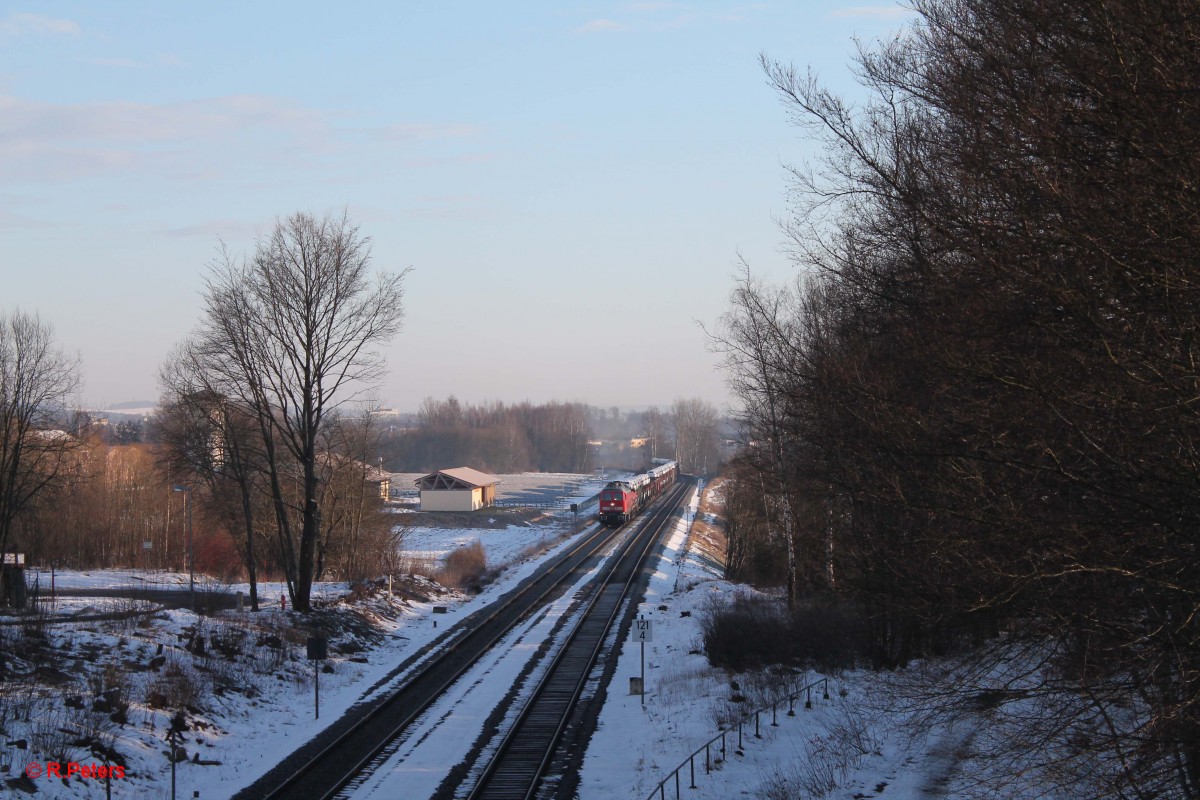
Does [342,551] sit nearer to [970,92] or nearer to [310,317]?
[310,317]

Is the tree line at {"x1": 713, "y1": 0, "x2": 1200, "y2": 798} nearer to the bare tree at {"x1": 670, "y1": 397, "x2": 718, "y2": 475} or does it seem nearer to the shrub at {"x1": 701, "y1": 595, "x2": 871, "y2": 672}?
the shrub at {"x1": 701, "y1": 595, "x2": 871, "y2": 672}

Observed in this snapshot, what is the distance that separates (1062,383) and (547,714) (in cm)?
1329

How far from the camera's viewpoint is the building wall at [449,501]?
8081 centimetres

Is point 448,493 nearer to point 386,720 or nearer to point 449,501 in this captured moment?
point 449,501

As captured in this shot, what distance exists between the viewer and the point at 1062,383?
6.46m

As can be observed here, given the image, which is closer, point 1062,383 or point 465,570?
point 1062,383

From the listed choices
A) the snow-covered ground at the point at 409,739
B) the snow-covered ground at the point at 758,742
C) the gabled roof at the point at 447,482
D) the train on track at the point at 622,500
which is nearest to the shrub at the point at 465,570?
the snow-covered ground at the point at 409,739

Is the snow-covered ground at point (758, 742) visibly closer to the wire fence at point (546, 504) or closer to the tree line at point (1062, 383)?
the tree line at point (1062, 383)

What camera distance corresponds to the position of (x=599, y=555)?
4747 cm

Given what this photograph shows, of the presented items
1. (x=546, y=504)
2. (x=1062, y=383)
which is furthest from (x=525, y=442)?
(x=1062, y=383)

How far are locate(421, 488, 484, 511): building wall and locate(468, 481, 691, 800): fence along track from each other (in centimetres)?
4740

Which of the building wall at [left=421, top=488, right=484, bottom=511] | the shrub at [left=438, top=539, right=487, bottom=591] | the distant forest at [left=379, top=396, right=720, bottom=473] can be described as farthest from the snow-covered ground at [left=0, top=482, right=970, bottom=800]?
the distant forest at [left=379, top=396, right=720, bottom=473]

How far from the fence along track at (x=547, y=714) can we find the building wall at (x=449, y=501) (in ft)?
156

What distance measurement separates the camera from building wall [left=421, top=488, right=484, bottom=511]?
265ft
